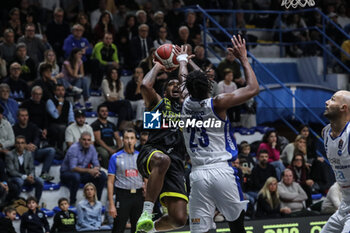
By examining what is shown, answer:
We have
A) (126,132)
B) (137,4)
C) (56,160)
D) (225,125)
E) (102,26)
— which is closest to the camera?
(225,125)

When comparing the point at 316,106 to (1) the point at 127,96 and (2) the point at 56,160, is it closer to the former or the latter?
(1) the point at 127,96

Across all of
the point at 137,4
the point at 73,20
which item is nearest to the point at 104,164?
the point at 73,20

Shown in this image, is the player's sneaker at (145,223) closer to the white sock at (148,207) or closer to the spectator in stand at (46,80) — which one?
the white sock at (148,207)

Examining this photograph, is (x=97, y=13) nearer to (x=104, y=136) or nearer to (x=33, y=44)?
(x=33, y=44)

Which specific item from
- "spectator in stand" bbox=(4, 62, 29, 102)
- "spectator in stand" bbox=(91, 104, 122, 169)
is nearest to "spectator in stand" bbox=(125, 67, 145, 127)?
"spectator in stand" bbox=(91, 104, 122, 169)

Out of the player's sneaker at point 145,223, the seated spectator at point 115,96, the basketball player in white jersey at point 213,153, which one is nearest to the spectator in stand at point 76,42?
the seated spectator at point 115,96

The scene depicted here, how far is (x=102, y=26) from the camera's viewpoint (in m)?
15.6

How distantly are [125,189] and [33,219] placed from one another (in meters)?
1.76

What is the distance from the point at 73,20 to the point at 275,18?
5738mm

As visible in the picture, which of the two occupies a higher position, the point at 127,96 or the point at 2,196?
the point at 127,96

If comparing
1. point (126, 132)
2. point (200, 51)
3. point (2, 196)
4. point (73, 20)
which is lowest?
point (2, 196)

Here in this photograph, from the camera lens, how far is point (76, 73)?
14.2 m

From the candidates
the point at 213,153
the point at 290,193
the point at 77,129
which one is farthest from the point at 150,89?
the point at 290,193

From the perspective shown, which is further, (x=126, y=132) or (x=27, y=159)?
(x=27, y=159)
